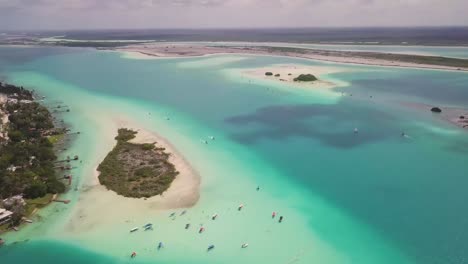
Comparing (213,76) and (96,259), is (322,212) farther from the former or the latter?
(213,76)

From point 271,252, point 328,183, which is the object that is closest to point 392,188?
point 328,183

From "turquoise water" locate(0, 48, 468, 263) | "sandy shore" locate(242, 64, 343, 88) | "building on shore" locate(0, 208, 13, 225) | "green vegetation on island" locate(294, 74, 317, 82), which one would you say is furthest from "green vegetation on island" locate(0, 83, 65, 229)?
"green vegetation on island" locate(294, 74, 317, 82)

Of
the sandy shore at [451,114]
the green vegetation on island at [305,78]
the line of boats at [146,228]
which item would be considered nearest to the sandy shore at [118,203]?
the line of boats at [146,228]

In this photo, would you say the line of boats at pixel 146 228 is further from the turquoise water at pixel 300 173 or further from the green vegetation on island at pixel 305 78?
the green vegetation on island at pixel 305 78

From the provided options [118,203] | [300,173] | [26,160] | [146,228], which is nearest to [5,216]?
[118,203]

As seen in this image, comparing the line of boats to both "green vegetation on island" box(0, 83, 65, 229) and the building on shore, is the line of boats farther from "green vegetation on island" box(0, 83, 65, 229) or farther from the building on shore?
the building on shore

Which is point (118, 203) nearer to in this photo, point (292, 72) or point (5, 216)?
point (5, 216)
